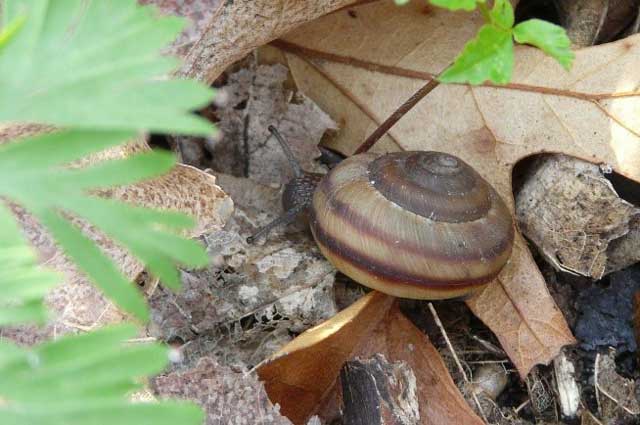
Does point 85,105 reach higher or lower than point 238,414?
higher

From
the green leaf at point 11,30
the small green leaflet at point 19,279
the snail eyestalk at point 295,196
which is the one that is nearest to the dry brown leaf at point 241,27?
the snail eyestalk at point 295,196

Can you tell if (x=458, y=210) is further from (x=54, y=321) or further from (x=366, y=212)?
(x=54, y=321)

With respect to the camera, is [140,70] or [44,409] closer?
[44,409]

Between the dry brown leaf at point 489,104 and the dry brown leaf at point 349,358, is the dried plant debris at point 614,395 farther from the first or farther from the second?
the dry brown leaf at point 349,358

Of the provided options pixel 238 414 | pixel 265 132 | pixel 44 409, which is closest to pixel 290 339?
pixel 238 414

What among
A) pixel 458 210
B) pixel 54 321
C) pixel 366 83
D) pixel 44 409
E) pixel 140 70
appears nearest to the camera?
pixel 44 409

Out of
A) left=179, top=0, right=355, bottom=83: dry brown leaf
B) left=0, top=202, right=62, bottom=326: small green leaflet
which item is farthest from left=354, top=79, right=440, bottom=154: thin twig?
left=0, top=202, right=62, bottom=326: small green leaflet

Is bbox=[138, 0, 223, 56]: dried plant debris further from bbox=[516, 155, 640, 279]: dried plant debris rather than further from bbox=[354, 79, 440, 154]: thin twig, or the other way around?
bbox=[516, 155, 640, 279]: dried plant debris
